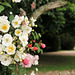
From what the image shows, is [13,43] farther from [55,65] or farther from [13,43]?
[55,65]

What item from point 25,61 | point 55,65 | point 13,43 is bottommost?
point 55,65

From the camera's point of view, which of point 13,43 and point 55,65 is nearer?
point 13,43

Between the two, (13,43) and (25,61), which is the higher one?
(13,43)

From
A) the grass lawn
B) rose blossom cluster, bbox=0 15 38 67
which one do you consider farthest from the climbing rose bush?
the grass lawn

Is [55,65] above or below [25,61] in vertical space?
below

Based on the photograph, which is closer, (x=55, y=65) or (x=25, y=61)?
(x=25, y=61)

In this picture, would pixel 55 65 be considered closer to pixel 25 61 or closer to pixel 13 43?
pixel 25 61

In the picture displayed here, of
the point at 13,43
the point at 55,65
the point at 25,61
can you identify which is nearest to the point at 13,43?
the point at 13,43

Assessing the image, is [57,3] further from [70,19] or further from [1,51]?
[70,19]

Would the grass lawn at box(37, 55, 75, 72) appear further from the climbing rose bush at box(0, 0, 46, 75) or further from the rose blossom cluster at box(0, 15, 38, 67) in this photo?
the rose blossom cluster at box(0, 15, 38, 67)

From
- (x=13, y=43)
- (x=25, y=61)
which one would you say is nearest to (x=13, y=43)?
(x=13, y=43)

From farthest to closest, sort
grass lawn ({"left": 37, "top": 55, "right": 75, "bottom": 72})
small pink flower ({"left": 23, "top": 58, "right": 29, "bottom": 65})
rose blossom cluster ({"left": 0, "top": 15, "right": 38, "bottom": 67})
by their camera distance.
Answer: grass lawn ({"left": 37, "top": 55, "right": 75, "bottom": 72})
small pink flower ({"left": 23, "top": 58, "right": 29, "bottom": 65})
rose blossom cluster ({"left": 0, "top": 15, "right": 38, "bottom": 67})

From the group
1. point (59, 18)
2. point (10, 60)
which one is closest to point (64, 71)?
point (59, 18)

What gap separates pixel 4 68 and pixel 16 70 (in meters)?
0.17
